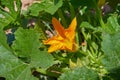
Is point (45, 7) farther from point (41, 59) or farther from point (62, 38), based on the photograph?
point (41, 59)

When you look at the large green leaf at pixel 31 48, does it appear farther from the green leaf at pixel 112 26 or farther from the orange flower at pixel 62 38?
the green leaf at pixel 112 26

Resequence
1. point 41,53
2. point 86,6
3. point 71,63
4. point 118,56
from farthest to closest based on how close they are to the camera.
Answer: point 86,6
point 71,63
point 41,53
point 118,56

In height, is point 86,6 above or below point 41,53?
above

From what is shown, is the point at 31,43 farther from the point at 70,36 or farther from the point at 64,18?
the point at 64,18

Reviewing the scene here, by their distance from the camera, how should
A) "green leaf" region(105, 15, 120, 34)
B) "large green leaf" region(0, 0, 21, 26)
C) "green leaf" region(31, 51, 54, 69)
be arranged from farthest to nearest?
"large green leaf" region(0, 0, 21, 26), "green leaf" region(105, 15, 120, 34), "green leaf" region(31, 51, 54, 69)

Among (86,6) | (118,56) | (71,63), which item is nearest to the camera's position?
(118,56)

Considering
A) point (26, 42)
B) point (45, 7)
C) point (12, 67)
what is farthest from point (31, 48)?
point (45, 7)

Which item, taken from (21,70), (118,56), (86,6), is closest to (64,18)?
(86,6)

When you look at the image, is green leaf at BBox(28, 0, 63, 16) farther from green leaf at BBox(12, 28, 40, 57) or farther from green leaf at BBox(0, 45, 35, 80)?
green leaf at BBox(0, 45, 35, 80)

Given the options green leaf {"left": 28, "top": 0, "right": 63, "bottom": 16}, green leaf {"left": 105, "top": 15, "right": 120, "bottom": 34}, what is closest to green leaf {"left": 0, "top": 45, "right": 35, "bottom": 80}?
green leaf {"left": 28, "top": 0, "right": 63, "bottom": 16}
